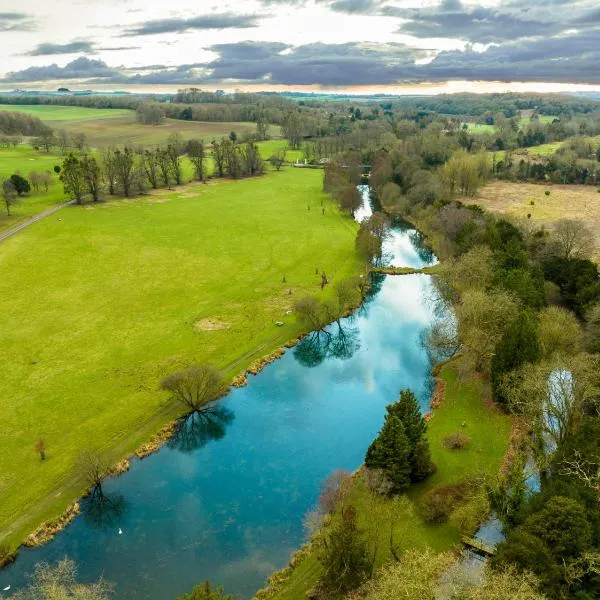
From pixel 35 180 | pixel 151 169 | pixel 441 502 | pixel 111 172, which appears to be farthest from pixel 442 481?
pixel 35 180

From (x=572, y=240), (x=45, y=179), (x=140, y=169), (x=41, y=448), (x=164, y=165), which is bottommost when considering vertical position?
(x=41, y=448)

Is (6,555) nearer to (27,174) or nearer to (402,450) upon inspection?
(402,450)

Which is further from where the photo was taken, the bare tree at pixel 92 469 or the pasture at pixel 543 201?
the pasture at pixel 543 201

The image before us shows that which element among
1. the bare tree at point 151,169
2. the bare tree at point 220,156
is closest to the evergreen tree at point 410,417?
the bare tree at point 151,169

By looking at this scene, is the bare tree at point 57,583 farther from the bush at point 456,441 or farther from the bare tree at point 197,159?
the bare tree at point 197,159

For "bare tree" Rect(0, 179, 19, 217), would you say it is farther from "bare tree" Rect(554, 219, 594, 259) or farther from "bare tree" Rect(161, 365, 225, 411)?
"bare tree" Rect(554, 219, 594, 259)

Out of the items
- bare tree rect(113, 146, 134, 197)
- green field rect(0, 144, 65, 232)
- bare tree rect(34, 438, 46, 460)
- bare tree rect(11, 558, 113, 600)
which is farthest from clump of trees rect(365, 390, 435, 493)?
bare tree rect(113, 146, 134, 197)
